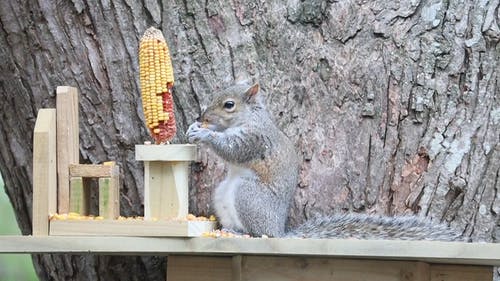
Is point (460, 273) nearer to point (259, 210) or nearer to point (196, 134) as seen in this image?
point (259, 210)

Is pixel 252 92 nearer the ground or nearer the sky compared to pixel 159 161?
nearer the sky

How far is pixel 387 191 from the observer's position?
3.32 m

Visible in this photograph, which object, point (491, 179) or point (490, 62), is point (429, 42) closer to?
point (490, 62)

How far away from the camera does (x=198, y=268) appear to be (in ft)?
10.3

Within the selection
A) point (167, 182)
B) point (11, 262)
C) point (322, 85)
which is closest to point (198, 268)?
point (167, 182)

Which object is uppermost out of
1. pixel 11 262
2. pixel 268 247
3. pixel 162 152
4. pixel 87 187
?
pixel 162 152

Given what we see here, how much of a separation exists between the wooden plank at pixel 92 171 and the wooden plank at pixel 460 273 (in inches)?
36.9

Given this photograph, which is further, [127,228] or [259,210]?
[259,210]

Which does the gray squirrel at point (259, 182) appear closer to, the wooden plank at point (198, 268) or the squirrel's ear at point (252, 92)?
the squirrel's ear at point (252, 92)

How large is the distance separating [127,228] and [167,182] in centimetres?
19

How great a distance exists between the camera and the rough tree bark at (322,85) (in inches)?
131

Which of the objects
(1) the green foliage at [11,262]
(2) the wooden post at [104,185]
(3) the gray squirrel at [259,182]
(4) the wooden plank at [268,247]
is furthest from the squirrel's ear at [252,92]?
(1) the green foliage at [11,262]

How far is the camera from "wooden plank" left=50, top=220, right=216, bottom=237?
2.76 meters

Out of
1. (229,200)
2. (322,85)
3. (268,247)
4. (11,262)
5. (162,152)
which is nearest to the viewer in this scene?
(268,247)
